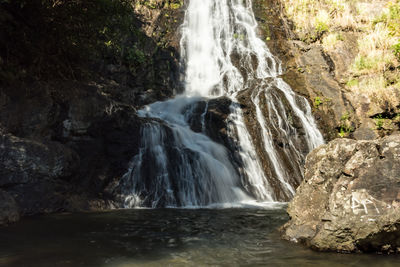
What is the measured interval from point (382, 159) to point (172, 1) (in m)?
18.3

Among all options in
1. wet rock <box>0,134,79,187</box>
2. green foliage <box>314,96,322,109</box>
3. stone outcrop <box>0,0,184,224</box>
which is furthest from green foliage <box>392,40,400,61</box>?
wet rock <box>0,134,79,187</box>

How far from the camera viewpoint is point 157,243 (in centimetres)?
476

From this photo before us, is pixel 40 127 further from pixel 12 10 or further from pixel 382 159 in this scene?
pixel 382 159

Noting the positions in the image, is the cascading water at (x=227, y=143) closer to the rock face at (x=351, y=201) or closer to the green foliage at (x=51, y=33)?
the green foliage at (x=51, y=33)

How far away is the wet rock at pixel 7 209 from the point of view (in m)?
5.80

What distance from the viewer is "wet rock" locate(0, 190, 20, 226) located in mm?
5797

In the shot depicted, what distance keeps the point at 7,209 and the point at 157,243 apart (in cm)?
317

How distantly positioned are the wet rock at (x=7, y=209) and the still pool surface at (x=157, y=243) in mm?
240

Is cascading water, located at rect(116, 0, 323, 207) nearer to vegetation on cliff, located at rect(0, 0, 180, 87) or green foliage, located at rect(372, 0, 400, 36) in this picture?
vegetation on cliff, located at rect(0, 0, 180, 87)

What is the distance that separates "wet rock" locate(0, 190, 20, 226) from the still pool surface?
0.79ft

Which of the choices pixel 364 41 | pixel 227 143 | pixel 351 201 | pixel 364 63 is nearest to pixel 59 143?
pixel 227 143

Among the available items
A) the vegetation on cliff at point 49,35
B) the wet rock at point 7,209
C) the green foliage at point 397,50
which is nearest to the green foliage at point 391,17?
the green foliage at point 397,50

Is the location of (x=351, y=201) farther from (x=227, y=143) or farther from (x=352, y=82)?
(x=352, y=82)

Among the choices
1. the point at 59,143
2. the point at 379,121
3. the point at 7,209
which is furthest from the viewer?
the point at 379,121
